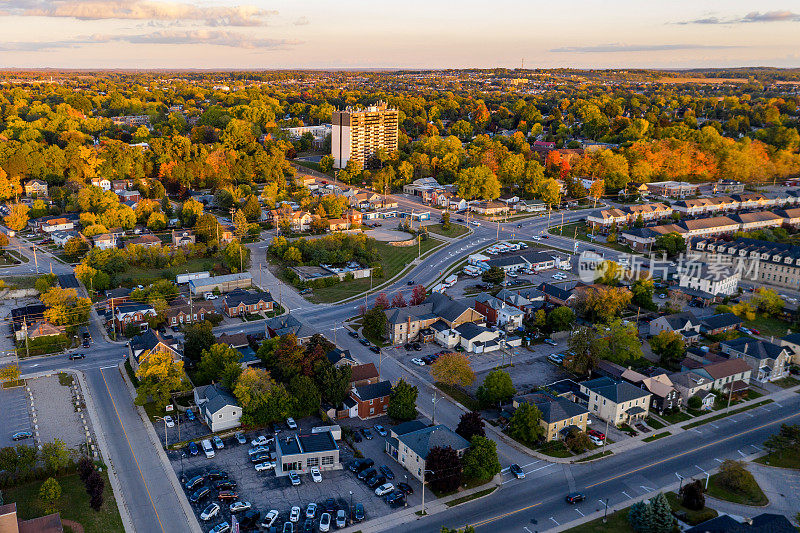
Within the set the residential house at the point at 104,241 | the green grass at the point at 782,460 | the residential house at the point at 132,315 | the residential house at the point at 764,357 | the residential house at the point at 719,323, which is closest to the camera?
the green grass at the point at 782,460

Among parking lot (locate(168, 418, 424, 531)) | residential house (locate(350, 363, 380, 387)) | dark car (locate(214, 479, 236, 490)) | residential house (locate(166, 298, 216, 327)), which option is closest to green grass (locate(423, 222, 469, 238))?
residential house (locate(166, 298, 216, 327))

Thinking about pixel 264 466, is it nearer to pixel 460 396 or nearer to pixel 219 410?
pixel 219 410

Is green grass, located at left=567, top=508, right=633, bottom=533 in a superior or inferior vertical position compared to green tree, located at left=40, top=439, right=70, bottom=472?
inferior

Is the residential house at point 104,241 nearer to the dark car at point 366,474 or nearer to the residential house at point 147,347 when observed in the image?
the residential house at point 147,347

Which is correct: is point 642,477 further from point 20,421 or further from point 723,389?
point 20,421

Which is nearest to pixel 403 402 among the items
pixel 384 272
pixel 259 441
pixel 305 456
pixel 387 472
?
pixel 387 472

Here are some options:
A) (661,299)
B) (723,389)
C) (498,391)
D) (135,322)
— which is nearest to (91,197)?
(135,322)

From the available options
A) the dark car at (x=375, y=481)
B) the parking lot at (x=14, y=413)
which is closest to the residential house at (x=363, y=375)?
the dark car at (x=375, y=481)

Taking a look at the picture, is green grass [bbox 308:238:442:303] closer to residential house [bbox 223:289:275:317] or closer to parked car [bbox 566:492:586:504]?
residential house [bbox 223:289:275:317]
